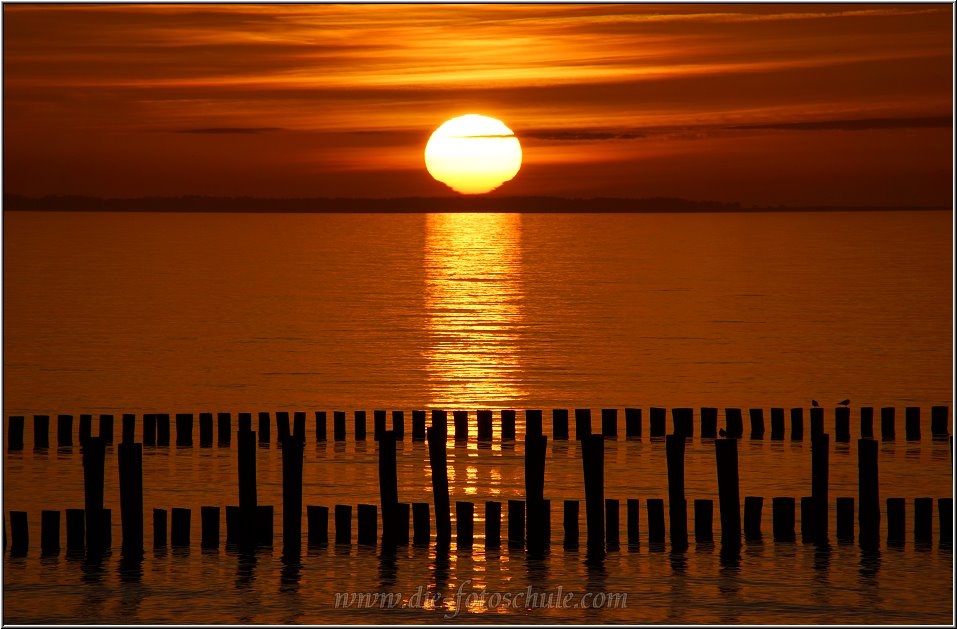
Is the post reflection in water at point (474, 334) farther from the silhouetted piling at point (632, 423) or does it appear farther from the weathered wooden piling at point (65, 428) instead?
the weathered wooden piling at point (65, 428)

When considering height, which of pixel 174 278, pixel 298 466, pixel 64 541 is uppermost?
pixel 174 278

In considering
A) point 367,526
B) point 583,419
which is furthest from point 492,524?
point 583,419

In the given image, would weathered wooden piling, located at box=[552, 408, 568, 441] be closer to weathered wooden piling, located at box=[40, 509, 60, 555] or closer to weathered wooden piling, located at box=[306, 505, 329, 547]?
weathered wooden piling, located at box=[306, 505, 329, 547]

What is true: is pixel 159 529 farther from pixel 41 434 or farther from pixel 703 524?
pixel 41 434

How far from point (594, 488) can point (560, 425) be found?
41.7 ft

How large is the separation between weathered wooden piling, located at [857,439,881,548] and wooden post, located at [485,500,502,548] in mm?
6158

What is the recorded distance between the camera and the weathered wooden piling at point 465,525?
23.2 metres

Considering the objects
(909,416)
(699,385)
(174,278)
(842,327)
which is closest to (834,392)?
(699,385)

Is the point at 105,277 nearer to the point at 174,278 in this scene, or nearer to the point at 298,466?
the point at 174,278

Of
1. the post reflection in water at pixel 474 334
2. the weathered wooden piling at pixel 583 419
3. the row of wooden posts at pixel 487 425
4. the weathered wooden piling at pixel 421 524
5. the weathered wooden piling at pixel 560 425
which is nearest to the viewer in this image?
the weathered wooden piling at pixel 421 524

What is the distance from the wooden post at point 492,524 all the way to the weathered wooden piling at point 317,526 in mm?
2796

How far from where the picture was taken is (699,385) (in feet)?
159

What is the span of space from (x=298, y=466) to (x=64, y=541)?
5116mm

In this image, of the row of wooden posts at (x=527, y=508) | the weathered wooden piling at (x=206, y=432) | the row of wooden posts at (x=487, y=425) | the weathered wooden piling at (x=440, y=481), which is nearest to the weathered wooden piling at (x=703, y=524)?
the row of wooden posts at (x=527, y=508)
